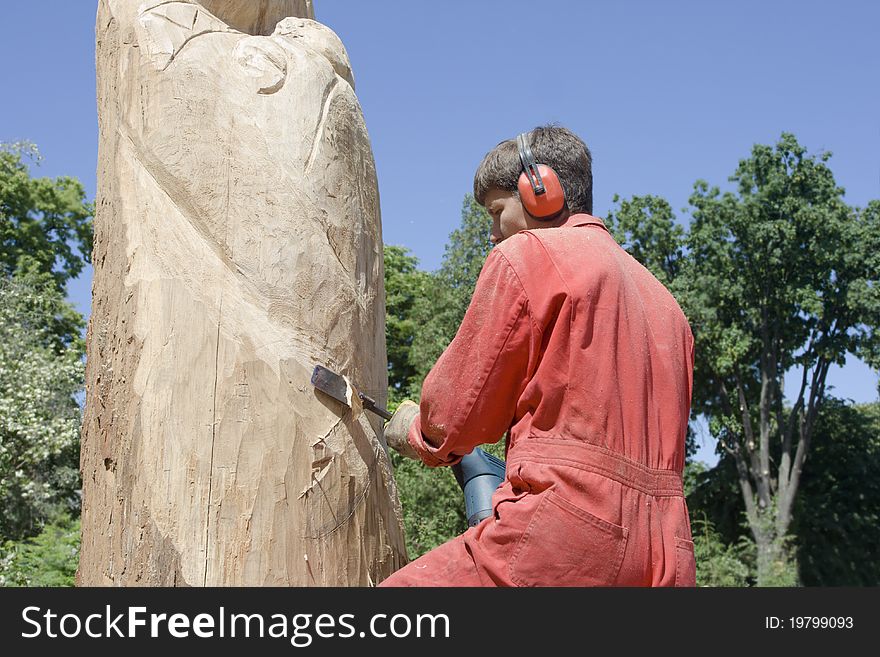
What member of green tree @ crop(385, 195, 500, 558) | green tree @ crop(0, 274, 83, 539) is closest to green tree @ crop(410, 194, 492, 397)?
green tree @ crop(385, 195, 500, 558)

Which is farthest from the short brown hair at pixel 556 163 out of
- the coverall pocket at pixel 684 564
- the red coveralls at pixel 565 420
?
the coverall pocket at pixel 684 564

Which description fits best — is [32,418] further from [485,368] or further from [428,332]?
[485,368]

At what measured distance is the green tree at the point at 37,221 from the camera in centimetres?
1719

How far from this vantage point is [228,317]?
7.44 feet

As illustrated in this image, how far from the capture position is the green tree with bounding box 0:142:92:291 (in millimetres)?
17188

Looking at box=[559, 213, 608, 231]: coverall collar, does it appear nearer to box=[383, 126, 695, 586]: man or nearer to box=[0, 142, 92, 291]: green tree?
box=[383, 126, 695, 586]: man

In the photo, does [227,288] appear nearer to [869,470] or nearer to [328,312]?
[328,312]

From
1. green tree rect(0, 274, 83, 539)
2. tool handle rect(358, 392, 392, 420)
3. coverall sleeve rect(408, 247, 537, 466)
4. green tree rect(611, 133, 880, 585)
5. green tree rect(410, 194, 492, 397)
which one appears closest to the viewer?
coverall sleeve rect(408, 247, 537, 466)

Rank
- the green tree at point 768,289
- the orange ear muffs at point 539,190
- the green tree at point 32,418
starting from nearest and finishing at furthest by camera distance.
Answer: the orange ear muffs at point 539,190, the green tree at point 32,418, the green tree at point 768,289

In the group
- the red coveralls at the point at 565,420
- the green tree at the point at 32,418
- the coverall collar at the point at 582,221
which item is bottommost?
the red coveralls at the point at 565,420

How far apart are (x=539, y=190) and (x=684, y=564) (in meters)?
0.82

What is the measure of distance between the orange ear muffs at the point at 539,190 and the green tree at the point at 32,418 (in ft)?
31.6

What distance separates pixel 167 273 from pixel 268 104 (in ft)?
1.83

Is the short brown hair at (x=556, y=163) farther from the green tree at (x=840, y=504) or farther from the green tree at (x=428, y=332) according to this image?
the green tree at (x=840, y=504)
